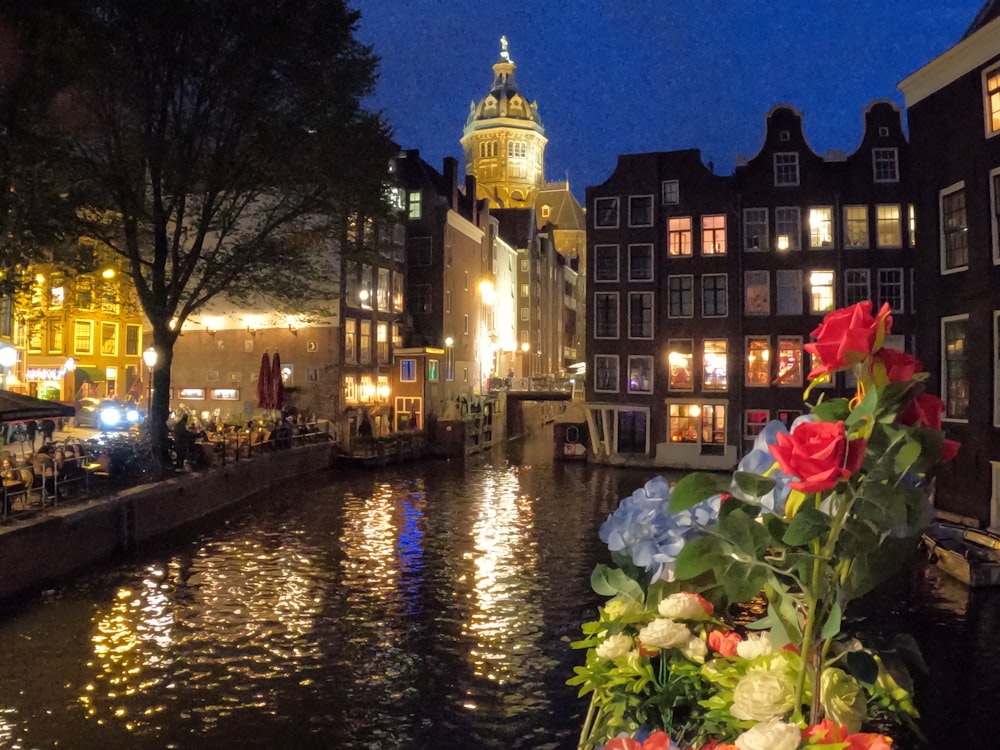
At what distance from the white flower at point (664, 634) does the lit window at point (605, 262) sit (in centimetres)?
4207

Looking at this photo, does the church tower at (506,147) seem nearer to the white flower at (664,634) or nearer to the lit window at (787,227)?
the lit window at (787,227)

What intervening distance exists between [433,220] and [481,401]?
1200 cm

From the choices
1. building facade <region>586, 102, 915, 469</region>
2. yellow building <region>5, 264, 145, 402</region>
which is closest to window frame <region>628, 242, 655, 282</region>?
building facade <region>586, 102, 915, 469</region>

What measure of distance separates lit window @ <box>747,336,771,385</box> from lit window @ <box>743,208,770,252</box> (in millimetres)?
4469

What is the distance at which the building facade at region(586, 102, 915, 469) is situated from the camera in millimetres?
40250

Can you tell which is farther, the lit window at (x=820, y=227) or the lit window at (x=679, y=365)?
the lit window at (x=679, y=365)

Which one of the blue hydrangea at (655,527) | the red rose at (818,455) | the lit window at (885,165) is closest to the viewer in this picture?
the red rose at (818,455)

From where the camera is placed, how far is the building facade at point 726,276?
40250 millimetres

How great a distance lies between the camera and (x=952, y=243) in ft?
72.8

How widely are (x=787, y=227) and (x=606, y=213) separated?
910 centimetres

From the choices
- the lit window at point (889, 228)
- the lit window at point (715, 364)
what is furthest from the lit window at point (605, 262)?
the lit window at point (889, 228)

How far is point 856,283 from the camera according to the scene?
40.4m

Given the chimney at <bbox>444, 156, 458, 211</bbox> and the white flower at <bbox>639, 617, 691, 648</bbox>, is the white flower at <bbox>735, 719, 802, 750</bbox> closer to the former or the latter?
the white flower at <bbox>639, 617, 691, 648</bbox>

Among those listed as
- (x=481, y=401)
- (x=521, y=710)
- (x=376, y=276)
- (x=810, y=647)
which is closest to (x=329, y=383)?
(x=376, y=276)
